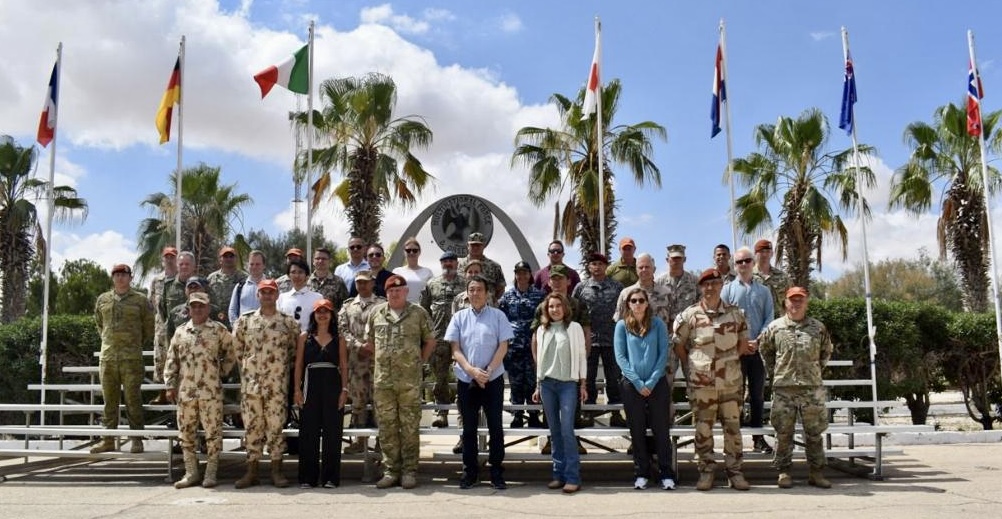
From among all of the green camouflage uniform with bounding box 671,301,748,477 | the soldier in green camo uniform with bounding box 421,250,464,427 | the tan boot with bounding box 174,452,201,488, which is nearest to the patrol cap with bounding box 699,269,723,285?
the green camouflage uniform with bounding box 671,301,748,477

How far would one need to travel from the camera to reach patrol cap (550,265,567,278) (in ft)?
24.1

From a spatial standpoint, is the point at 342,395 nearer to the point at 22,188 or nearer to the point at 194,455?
the point at 194,455

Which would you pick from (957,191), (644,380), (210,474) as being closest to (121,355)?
(210,474)

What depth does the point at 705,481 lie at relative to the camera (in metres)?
6.87

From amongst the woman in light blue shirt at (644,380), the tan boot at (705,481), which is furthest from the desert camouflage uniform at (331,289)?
the tan boot at (705,481)

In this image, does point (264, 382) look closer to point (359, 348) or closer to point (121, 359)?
point (359, 348)

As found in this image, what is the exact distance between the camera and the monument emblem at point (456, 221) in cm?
1291

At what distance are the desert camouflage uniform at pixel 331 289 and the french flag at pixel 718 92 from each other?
7451 millimetres

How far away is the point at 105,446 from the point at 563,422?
16.5 ft

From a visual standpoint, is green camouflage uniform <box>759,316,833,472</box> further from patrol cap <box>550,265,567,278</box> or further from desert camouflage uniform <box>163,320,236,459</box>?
desert camouflage uniform <box>163,320,236,459</box>

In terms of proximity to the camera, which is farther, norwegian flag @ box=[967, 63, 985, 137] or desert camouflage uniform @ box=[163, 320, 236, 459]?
norwegian flag @ box=[967, 63, 985, 137]

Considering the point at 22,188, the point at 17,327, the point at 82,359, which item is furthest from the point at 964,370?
the point at 22,188

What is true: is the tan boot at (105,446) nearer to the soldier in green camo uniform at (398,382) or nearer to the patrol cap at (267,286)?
the patrol cap at (267,286)

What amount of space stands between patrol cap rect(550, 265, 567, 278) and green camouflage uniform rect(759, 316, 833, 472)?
2.01 m
